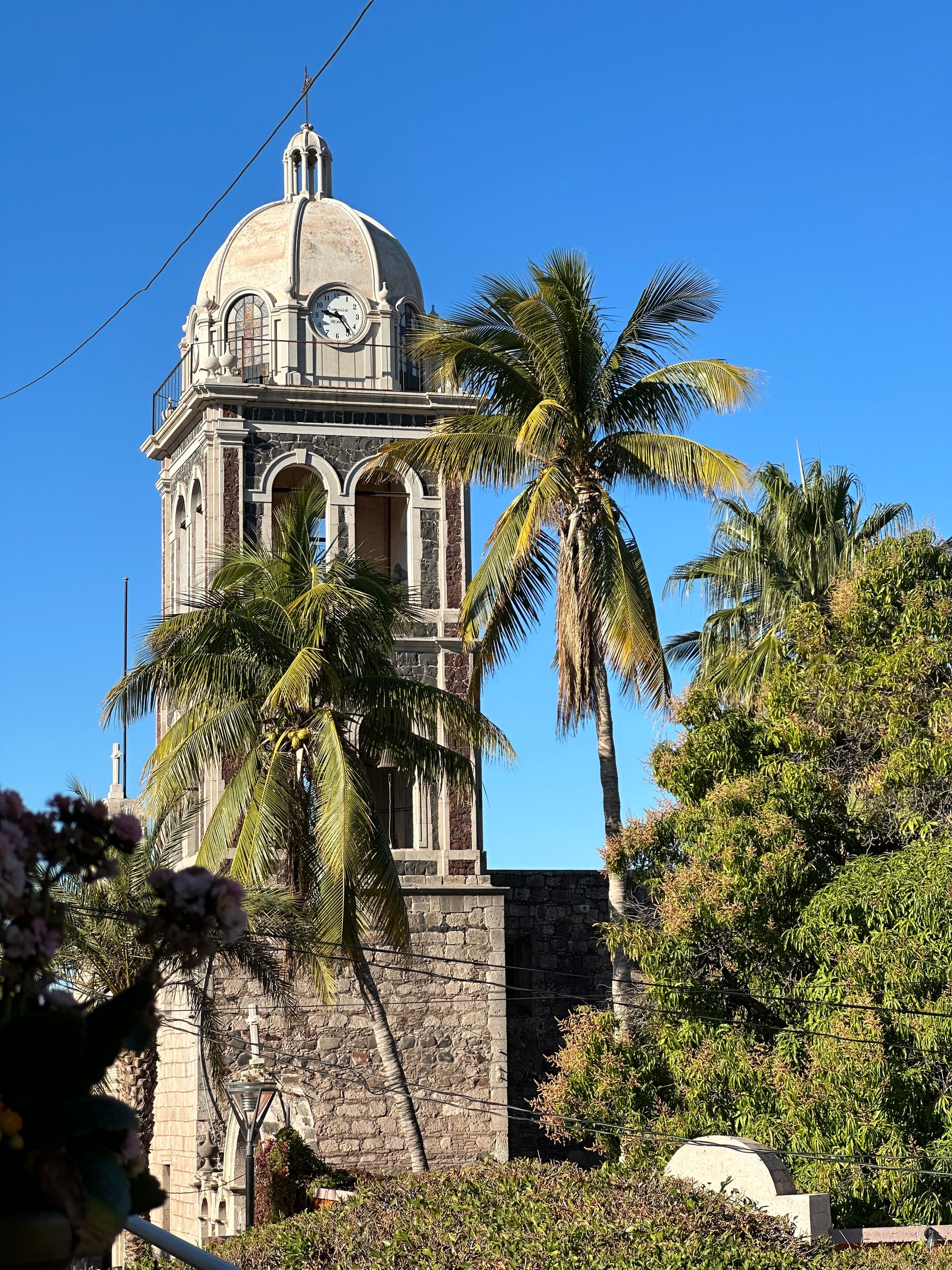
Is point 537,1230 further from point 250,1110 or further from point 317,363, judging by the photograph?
point 317,363

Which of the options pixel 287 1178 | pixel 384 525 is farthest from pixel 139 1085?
pixel 384 525

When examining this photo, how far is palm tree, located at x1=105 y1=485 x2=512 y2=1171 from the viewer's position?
69.4 feet

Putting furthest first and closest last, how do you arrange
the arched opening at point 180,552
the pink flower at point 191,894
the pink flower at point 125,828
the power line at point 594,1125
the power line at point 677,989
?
1. the arched opening at point 180,552
2. the power line at point 677,989
3. the power line at point 594,1125
4. the pink flower at point 125,828
5. the pink flower at point 191,894

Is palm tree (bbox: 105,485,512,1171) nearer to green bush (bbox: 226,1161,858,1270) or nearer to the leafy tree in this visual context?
the leafy tree

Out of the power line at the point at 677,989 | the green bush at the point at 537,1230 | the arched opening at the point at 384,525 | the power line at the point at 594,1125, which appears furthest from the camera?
the arched opening at the point at 384,525

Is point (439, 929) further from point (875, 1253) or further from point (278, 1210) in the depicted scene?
point (875, 1253)

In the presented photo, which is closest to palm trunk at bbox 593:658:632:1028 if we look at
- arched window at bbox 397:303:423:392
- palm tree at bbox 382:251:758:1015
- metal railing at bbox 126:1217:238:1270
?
palm tree at bbox 382:251:758:1015

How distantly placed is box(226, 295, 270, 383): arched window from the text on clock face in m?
0.83

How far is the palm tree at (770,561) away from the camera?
26.1 m

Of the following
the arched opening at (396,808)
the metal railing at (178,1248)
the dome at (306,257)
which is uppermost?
the dome at (306,257)

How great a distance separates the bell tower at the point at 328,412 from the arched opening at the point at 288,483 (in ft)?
0.16

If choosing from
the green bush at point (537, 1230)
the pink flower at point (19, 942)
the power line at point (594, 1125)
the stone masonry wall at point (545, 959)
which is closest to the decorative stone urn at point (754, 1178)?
the power line at point (594, 1125)

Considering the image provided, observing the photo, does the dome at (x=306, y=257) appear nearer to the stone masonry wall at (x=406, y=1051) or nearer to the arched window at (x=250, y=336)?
the arched window at (x=250, y=336)

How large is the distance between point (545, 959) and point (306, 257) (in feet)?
40.4
